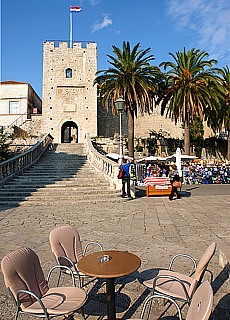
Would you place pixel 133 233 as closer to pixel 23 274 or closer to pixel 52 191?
pixel 23 274

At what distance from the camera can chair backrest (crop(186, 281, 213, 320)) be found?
176 cm

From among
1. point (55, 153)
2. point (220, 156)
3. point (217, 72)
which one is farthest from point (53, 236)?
point (220, 156)

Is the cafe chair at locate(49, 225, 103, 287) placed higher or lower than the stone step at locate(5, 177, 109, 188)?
higher

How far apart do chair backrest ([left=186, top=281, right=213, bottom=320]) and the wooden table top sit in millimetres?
752

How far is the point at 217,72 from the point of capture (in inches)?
952

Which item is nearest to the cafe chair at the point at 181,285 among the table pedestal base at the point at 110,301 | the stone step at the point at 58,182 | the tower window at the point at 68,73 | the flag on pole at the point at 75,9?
the table pedestal base at the point at 110,301

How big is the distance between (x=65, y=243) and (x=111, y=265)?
1.08 metres

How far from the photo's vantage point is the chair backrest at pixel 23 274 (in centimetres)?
257

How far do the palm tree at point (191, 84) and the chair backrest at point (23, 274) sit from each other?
2184 cm

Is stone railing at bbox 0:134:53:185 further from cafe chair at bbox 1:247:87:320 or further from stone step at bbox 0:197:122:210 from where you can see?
cafe chair at bbox 1:247:87:320

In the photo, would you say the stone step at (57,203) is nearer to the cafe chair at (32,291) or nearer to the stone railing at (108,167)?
the stone railing at (108,167)

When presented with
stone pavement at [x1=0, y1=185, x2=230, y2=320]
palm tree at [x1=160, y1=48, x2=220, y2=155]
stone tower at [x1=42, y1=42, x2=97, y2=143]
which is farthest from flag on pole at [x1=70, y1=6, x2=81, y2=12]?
stone pavement at [x1=0, y1=185, x2=230, y2=320]

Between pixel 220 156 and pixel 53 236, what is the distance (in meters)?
35.8

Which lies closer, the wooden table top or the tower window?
the wooden table top
